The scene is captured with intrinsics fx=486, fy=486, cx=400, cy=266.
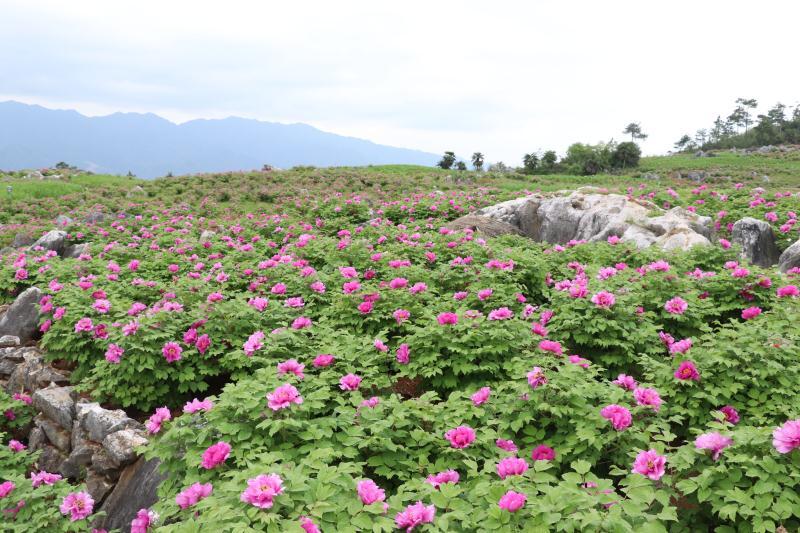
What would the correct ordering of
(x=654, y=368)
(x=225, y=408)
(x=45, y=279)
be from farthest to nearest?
(x=45, y=279)
(x=654, y=368)
(x=225, y=408)

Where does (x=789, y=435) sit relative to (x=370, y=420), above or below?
above

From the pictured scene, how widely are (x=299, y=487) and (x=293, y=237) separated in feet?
36.4

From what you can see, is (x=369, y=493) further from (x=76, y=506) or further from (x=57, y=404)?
(x=57, y=404)

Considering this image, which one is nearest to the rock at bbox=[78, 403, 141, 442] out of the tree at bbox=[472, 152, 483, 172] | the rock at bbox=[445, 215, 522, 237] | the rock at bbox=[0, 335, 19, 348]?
the rock at bbox=[0, 335, 19, 348]

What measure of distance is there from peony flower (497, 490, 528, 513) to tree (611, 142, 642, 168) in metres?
67.6

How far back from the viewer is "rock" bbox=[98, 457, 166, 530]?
472 cm

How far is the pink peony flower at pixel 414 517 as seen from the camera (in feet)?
9.29

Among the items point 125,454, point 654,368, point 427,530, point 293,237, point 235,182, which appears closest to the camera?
point 427,530

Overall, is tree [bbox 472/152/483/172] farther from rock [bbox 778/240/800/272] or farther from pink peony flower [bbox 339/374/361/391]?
pink peony flower [bbox 339/374/361/391]

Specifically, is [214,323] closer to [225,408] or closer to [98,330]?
[98,330]

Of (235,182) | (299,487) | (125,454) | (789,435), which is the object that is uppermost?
(235,182)

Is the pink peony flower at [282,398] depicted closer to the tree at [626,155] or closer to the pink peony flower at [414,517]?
the pink peony flower at [414,517]

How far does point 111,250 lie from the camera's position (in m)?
11.7

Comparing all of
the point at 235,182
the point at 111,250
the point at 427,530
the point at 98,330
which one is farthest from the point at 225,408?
the point at 235,182
